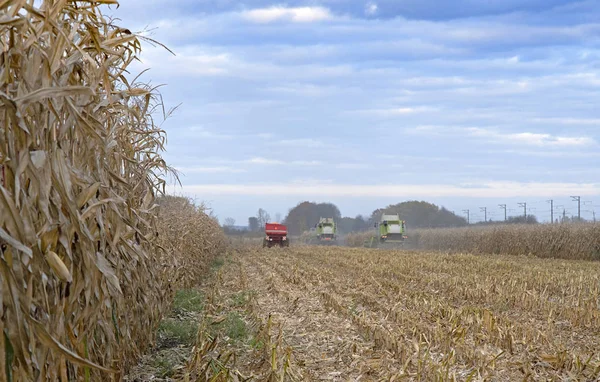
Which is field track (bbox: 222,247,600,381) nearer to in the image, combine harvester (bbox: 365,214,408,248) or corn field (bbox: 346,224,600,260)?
corn field (bbox: 346,224,600,260)

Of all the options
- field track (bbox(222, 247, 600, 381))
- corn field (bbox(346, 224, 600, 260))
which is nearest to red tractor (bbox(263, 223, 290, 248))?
corn field (bbox(346, 224, 600, 260))

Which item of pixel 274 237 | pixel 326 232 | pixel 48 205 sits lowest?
pixel 274 237

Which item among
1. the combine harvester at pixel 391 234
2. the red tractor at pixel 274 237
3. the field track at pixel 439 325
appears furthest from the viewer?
the combine harvester at pixel 391 234

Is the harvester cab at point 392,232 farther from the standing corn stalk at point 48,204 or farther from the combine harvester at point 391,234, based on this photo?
the standing corn stalk at point 48,204

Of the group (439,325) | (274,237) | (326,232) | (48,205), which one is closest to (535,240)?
(274,237)

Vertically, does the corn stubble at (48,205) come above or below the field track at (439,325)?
above

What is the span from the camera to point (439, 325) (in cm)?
770

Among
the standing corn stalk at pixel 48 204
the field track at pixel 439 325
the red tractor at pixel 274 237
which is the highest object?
the standing corn stalk at pixel 48 204

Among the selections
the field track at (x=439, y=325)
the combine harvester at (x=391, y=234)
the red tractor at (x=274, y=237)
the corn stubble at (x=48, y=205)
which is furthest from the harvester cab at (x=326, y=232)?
the corn stubble at (x=48, y=205)

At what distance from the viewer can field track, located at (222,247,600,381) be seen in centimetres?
606

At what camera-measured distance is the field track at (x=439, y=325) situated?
19.9 ft

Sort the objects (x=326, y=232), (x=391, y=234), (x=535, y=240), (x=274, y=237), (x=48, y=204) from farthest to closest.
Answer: (x=326, y=232) < (x=391, y=234) < (x=274, y=237) < (x=535, y=240) < (x=48, y=204)

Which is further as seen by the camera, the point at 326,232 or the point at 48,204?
the point at 326,232

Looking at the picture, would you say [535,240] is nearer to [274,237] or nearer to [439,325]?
[274,237]
